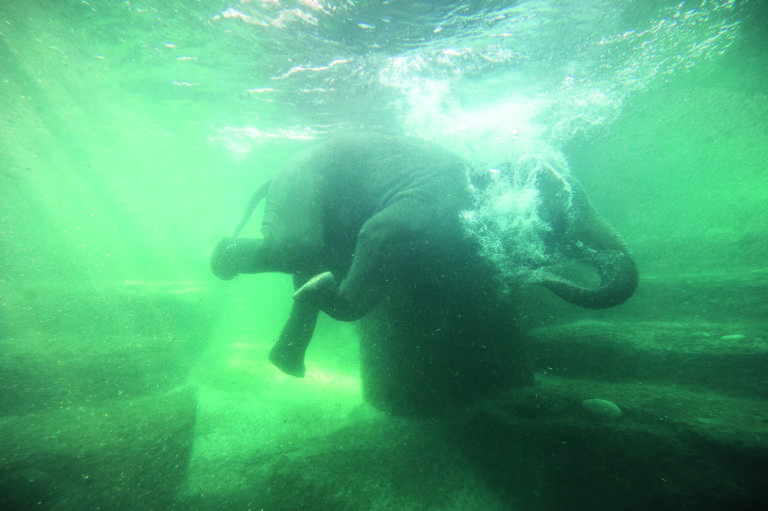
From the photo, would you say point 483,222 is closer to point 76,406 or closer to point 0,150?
point 76,406

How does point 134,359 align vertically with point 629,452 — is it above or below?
below

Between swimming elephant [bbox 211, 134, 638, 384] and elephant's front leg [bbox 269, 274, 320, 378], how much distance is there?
0.5 inches

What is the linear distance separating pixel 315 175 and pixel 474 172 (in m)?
2.00

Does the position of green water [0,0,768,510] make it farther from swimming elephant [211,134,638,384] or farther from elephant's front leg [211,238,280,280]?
elephant's front leg [211,238,280,280]

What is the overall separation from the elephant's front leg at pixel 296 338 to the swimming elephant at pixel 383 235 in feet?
0.04

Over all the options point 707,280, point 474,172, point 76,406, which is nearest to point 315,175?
point 474,172

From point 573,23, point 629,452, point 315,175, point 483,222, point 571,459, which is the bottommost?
point 571,459

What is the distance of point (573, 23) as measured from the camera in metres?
7.54

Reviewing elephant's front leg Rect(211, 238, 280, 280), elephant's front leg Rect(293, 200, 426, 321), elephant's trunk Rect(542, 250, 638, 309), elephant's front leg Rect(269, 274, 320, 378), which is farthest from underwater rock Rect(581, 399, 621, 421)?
elephant's front leg Rect(211, 238, 280, 280)

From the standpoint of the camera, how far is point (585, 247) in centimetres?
357

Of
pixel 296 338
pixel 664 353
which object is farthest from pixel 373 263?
pixel 664 353

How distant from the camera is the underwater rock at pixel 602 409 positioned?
2.81 meters

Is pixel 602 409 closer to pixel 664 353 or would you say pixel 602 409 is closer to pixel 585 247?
pixel 664 353

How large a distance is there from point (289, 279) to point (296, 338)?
7.20m
